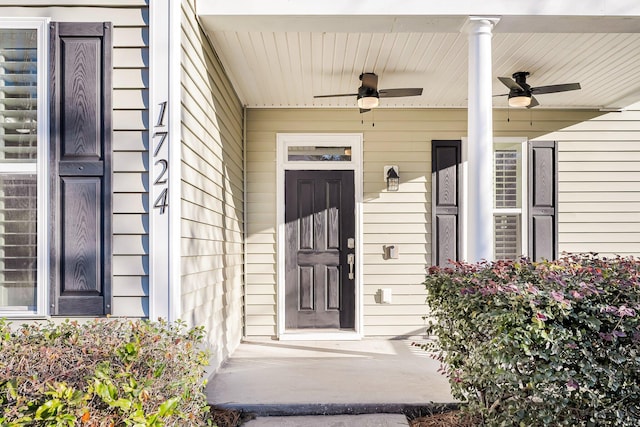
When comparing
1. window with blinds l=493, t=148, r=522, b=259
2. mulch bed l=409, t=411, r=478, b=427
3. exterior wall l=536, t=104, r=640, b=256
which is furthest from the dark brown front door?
exterior wall l=536, t=104, r=640, b=256

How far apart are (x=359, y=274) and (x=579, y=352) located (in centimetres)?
301

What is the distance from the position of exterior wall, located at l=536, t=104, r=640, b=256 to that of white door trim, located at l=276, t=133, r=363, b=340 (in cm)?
228

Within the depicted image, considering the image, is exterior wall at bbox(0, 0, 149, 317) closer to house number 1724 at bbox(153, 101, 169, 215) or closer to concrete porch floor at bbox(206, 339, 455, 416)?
house number 1724 at bbox(153, 101, 169, 215)

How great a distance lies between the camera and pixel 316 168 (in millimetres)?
4902

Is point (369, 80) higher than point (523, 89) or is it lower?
higher

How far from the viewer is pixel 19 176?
2.46 meters

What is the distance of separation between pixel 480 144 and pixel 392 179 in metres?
1.96

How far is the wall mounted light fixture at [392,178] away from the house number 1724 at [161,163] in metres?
2.88

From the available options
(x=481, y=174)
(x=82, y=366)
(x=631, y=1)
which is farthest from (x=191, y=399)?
(x=631, y=1)

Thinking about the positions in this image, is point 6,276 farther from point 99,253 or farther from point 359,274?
point 359,274

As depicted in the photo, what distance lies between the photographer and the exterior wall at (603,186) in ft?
16.1

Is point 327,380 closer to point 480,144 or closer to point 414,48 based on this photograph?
point 480,144

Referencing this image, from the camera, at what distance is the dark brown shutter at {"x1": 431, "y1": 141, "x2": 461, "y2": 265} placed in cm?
484

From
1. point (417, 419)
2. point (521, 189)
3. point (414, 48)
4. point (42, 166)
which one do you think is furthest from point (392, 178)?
point (42, 166)
